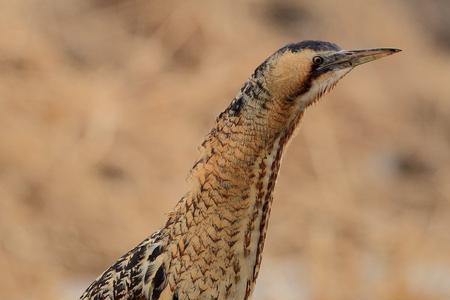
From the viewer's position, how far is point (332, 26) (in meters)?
9.09

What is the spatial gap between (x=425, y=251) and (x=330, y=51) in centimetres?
312

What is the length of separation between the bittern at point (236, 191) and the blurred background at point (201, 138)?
2.51 metres

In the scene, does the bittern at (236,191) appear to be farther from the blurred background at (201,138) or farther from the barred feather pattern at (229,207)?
the blurred background at (201,138)

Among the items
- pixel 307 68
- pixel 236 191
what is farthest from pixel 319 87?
pixel 236 191

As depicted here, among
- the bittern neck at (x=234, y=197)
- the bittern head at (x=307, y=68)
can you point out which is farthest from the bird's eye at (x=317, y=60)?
the bittern neck at (x=234, y=197)

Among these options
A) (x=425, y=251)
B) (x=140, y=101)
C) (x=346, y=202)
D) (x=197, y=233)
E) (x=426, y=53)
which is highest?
(x=426, y=53)

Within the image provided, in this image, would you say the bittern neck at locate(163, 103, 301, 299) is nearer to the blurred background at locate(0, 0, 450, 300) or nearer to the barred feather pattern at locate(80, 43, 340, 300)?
the barred feather pattern at locate(80, 43, 340, 300)

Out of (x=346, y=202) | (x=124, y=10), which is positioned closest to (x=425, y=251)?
(x=346, y=202)

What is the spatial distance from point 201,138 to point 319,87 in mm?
4831

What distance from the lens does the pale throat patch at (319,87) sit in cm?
257

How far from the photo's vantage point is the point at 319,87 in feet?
8.45

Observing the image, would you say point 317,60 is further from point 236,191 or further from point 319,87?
point 236,191

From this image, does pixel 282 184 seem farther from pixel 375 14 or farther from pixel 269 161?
pixel 269 161

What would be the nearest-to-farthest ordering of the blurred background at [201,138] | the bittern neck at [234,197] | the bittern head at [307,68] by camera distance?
the bittern head at [307,68] < the bittern neck at [234,197] < the blurred background at [201,138]
